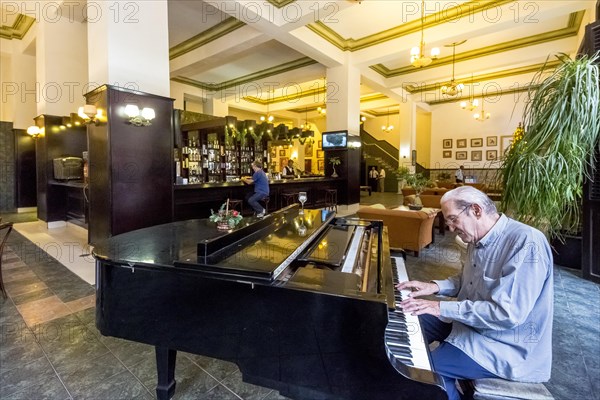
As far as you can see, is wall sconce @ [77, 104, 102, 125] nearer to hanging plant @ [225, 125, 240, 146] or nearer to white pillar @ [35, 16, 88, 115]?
white pillar @ [35, 16, 88, 115]

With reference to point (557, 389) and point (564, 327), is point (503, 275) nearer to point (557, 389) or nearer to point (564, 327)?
point (557, 389)

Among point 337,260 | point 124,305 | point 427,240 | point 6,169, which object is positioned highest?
point 6,169

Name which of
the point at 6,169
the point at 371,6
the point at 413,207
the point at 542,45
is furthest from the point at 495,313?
the point at 6,169

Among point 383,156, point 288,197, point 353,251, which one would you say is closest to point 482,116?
point 383,156

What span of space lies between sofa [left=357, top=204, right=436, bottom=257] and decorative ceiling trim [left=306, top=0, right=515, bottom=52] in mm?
5001

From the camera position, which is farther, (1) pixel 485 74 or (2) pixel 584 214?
(1) pixel 485 74

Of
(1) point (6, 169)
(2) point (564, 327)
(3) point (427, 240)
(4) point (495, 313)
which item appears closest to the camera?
(4) point (495, 313)

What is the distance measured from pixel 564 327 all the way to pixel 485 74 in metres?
11.4

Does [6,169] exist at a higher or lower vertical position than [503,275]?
higher

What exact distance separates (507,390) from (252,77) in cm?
1136

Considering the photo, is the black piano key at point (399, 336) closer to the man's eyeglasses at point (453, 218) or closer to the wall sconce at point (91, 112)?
the man's eyeglasses at point (453, 218)

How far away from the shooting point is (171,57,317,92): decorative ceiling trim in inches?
370

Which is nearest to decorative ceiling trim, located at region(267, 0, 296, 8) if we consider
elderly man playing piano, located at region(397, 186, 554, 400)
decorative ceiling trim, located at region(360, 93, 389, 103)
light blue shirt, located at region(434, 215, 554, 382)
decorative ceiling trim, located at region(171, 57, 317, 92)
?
decorative ceiling trim, located at region(171, 57, 317, 92)

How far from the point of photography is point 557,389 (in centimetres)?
184
